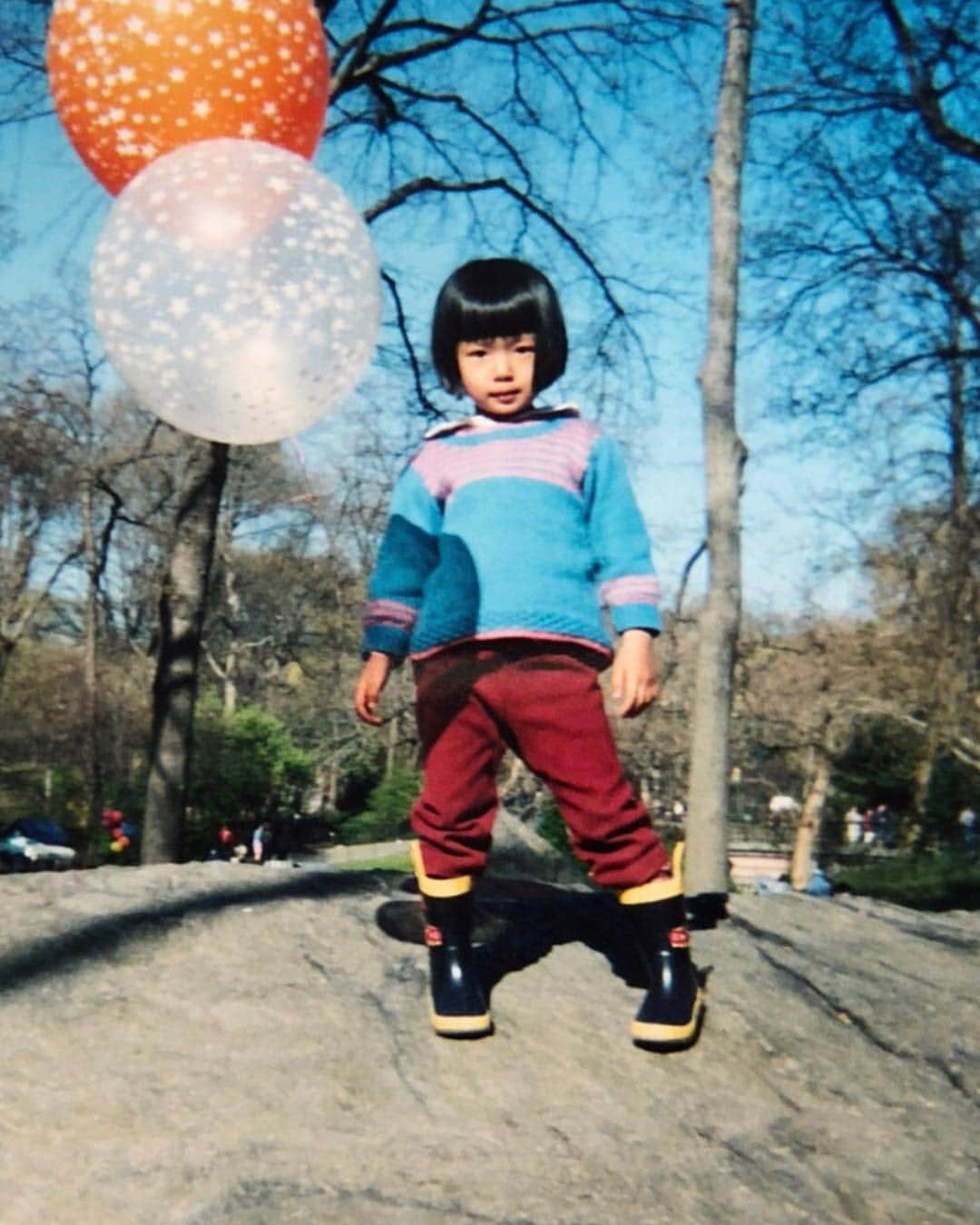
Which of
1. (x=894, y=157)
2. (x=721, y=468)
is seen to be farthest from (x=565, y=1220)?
(x=894, y=157)

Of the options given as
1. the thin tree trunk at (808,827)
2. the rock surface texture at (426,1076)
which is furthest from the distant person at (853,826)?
the rock surface texture at (426,1076)

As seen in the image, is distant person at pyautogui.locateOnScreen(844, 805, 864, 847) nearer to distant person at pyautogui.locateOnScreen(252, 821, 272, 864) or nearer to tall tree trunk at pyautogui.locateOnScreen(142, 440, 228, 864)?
distant person at pyautogui.locateOnScreen(252, 821, 272, 864)

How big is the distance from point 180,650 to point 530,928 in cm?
460

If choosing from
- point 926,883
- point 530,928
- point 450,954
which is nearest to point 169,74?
point 450,954

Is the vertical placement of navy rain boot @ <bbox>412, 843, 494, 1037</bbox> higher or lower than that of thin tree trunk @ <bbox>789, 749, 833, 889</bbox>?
higher

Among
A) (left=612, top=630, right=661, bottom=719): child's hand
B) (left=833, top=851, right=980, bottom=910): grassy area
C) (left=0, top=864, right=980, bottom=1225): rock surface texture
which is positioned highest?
(left=612, top=630, right=661, bottom=719): child's hand

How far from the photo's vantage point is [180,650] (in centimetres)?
711

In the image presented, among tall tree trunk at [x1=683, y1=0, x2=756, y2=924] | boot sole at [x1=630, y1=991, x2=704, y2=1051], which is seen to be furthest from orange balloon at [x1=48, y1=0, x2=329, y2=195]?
tall tree trunk at [x1=683, y1=0, x2=756, y2=924]

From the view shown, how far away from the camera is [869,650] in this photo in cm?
2050

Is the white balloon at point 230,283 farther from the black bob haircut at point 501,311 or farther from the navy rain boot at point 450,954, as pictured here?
the navy rain boot at point 450,954

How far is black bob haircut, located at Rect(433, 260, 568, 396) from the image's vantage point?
8.16 ft

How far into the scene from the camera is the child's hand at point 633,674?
236 cm

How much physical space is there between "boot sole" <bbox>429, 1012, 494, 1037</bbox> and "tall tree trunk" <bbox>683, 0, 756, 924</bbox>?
345 cm

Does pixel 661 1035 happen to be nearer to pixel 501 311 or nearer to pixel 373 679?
pixel 373 679
